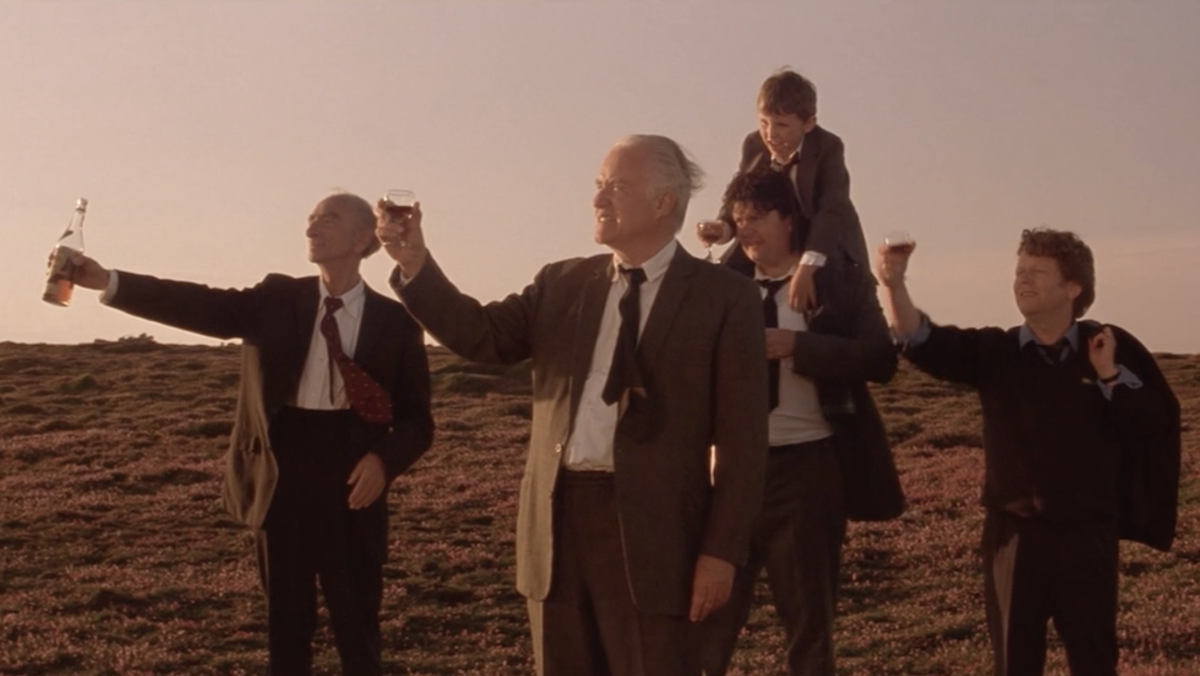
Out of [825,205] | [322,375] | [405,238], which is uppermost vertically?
[825,205]

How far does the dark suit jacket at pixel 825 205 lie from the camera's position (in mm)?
7539

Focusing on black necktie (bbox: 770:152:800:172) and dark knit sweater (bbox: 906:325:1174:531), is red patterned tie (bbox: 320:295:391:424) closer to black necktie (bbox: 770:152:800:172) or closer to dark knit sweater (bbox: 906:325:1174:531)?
black necktie (bbox: 770:152:800:172)

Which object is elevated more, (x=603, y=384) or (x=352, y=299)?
(x=352, y=299)

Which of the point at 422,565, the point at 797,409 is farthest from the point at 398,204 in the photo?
the point at 422,565

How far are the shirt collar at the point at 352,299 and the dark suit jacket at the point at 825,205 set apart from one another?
1.81m

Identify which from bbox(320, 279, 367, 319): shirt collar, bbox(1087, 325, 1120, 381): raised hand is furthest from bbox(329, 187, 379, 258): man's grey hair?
bbox(1087, 325, 1120, 381): raised hand

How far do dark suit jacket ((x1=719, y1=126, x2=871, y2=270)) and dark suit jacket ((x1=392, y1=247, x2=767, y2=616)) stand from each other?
1.86 meters

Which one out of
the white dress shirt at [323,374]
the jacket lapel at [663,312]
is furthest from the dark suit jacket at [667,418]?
the white dress shirt at [323,374]

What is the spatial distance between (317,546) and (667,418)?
278 centimetres

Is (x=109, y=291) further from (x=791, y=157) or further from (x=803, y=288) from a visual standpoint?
(x=791, y=157)

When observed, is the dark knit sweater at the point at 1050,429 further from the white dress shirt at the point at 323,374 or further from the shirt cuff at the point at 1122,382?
the white dress shirt at the point at 323,374

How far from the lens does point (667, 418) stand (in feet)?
18.3

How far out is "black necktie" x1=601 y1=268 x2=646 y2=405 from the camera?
5.52 m

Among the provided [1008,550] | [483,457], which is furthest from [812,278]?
[483,457]
